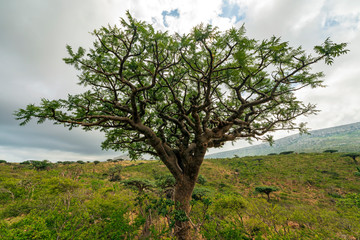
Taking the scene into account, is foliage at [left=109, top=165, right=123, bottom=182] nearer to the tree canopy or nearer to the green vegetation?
the green vegetation

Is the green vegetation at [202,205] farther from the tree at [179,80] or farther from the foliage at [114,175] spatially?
the foliage at [114,175]

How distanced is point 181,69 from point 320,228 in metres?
9.52

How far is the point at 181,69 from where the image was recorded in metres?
6.30

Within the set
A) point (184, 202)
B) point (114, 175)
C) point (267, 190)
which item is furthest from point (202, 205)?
point (114, 175)

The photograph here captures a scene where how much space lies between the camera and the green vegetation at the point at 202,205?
5.53 meters

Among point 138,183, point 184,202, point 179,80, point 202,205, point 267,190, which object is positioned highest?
point 179,80

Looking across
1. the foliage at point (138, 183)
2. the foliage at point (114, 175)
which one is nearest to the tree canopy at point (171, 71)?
the foliage at point (138, 183)

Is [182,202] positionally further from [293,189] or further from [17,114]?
[293,189]

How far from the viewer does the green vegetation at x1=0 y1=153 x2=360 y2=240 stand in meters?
5.53

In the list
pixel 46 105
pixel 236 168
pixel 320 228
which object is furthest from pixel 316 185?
pixel 46 105

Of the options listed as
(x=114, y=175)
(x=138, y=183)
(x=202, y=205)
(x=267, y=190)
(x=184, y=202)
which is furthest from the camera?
(x=114, y=175)

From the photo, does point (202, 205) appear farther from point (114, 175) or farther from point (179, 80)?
point (114, 175)

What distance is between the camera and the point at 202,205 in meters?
9.36

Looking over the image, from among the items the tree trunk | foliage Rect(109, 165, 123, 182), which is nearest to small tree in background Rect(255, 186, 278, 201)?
the tree trunk
